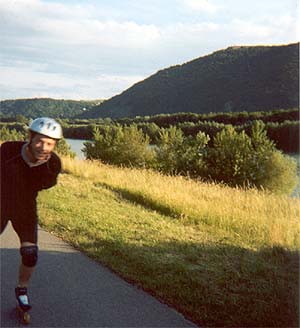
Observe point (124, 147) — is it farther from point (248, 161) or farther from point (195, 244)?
point (195, 244)

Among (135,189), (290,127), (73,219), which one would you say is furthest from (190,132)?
Result: (73,219)

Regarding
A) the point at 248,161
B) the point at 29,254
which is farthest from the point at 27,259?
the point at 248,161

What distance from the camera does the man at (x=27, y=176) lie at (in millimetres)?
3762

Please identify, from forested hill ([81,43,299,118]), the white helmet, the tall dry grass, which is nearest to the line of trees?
the tall dry grass

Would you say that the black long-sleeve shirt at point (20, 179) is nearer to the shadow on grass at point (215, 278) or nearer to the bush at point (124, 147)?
the shadow on grass at point (215, 278)

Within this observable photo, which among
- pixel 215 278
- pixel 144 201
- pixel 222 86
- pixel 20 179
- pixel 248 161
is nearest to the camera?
pixel 20 179

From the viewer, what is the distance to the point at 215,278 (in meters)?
5.22

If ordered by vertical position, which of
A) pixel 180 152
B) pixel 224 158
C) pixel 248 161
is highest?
pixel 180 152

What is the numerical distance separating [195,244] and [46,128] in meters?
3.83

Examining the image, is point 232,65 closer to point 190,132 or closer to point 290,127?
point 190,132

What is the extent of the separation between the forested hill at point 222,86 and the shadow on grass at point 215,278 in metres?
63.5

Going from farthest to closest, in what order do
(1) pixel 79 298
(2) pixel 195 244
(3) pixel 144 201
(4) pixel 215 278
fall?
1. (3) pixel 144 201
2. (2) pixel 195 244
3. (4) pixel 215 278
4. (1) pixel 79 298

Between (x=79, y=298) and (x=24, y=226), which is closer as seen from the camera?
(x=24, y=226)

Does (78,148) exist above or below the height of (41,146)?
below
